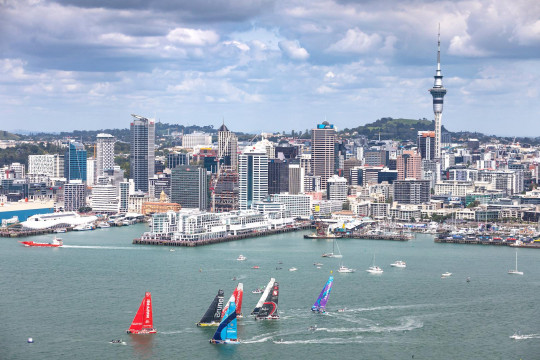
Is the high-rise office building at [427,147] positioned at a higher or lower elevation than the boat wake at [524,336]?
higher

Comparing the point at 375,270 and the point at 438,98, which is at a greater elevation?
the point at 438,98

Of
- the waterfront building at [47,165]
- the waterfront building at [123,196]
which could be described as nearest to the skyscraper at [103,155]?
the waterfront building at [47,165]

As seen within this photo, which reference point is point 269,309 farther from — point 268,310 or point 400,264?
point 400,264

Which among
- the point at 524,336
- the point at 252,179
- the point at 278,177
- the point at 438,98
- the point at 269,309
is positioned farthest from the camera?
the point at 438,98

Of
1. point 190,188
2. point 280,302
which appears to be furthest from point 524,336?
point 190,188

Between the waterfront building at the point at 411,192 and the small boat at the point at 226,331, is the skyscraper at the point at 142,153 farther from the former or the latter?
the small boat at the point at 226,331

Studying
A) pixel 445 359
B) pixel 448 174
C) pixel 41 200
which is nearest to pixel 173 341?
pixel 445 359

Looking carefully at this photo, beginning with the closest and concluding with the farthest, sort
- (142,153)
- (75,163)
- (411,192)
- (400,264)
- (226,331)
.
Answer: (226,331)
(400,264)
(411,192)
(142,153)
(75,163)

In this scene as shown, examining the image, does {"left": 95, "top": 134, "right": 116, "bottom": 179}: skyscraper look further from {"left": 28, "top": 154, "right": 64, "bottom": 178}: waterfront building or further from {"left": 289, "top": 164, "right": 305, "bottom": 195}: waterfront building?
{"left": 289, "top": 164, "right": 305, "bottom": 195}: waterfront building
